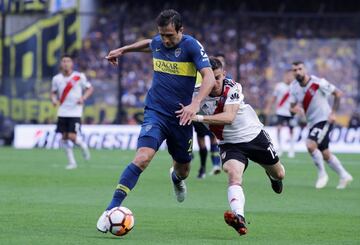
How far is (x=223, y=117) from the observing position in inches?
419

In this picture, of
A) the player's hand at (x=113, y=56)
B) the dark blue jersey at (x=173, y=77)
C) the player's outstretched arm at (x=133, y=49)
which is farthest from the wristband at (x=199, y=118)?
the player's hand at (x=113, y=56)

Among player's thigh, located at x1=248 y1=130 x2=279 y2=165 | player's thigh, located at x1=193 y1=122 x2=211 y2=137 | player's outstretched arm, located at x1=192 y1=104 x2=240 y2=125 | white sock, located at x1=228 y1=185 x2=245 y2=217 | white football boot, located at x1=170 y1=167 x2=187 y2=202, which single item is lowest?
player's thigh, located at x1=193 y1=122 x2=211 y2=137

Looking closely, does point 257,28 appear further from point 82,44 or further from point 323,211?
point 323,211

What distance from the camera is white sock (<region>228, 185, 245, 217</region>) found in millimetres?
10242

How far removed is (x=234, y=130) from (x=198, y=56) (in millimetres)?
1010

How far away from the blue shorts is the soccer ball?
1.05m

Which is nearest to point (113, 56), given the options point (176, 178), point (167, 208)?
point (176, 178)

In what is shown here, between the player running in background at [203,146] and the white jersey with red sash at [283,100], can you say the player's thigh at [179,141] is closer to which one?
the player running in background at [203,146]

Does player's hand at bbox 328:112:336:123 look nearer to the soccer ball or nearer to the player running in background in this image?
the player running in background

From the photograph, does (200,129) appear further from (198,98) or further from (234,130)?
(198,98)

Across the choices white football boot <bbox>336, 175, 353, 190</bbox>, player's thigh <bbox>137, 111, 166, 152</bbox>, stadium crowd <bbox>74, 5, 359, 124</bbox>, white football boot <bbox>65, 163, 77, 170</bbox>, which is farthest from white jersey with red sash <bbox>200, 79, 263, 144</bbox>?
stadium crowd <bbox>74, 5, 359, 124</bbox>

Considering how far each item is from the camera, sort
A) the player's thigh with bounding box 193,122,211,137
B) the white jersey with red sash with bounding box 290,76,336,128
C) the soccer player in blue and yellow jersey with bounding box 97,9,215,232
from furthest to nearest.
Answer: the player's thigh with bounding box 193,122,211,137, the white jersey with red sash with bounding box 290,76,336,128, the soccer player in blue and yellow jersey with bounding box 97,9,215,232

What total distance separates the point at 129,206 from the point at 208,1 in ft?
99.6

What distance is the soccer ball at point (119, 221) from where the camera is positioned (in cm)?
988
